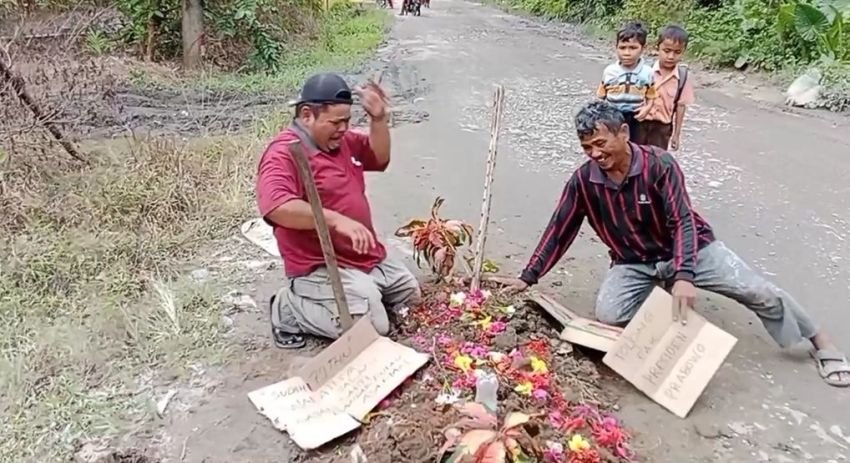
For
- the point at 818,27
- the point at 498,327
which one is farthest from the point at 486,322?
the point at 818,27

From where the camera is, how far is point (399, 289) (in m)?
3.61

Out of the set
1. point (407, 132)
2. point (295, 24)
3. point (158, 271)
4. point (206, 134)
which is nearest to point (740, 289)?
point (158, 271)

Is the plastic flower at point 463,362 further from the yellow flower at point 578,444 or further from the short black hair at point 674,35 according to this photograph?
the short black hair at point 674,35

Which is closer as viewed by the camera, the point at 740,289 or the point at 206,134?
the point at 740,289

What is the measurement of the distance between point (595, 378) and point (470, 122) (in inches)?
209

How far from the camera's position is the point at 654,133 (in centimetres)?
462

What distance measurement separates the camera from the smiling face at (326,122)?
125 inches

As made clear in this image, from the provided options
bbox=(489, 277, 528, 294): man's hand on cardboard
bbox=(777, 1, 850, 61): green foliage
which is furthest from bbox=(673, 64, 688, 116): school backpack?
bbox=(777, 1, 850, 61): green foliage

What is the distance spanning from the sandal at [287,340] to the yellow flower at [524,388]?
1056 mm

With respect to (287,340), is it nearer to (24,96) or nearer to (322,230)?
(322,230)

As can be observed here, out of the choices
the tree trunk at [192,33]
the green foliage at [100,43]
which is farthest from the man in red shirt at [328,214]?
the tree trunk at [192,33]

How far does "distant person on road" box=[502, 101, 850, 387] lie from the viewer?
3.19 metres

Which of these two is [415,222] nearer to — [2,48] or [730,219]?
[730,219]

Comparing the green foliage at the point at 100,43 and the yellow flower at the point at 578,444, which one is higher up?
the yellow flower at the point at 578,444
